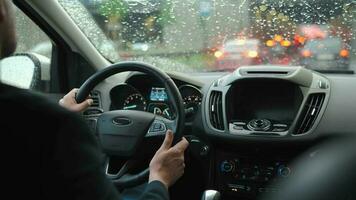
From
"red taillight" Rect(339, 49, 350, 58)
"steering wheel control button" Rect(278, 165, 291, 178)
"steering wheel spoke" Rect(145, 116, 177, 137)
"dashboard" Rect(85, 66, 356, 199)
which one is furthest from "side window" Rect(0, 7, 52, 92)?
"red taillight" Rect(339, 49, 350, 58)

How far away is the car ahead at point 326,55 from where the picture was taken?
3.82m

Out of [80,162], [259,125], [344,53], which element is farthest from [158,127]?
[80,162]

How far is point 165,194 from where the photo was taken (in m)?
2.13

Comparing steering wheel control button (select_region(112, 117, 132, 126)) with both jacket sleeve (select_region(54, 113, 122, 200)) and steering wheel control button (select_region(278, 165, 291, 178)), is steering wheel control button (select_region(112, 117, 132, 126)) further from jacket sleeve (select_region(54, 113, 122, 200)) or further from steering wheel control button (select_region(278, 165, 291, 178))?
jacket sleeve (select_region(54, 113, 122, 200))

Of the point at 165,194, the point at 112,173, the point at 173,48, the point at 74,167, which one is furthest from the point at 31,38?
the point at 74,167

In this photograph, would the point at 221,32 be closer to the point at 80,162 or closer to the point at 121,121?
the point at 121,121

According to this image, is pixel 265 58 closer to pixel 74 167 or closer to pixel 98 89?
pixel 98 89

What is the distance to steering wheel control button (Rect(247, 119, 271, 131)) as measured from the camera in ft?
11.3

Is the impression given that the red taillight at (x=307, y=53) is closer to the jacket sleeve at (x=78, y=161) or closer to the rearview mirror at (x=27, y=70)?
the rearview mirror at (x=27, y=70)

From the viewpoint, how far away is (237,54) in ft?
13.3

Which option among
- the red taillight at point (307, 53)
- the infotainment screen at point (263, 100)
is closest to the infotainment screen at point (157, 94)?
the infotainment screen at point (263, 100)

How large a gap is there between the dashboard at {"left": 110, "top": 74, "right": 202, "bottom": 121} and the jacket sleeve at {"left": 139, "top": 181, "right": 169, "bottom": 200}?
1.30 meters

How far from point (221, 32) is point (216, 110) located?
80 centimetres

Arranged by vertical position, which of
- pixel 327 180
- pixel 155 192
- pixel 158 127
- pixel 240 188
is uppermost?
pixel 327 180
